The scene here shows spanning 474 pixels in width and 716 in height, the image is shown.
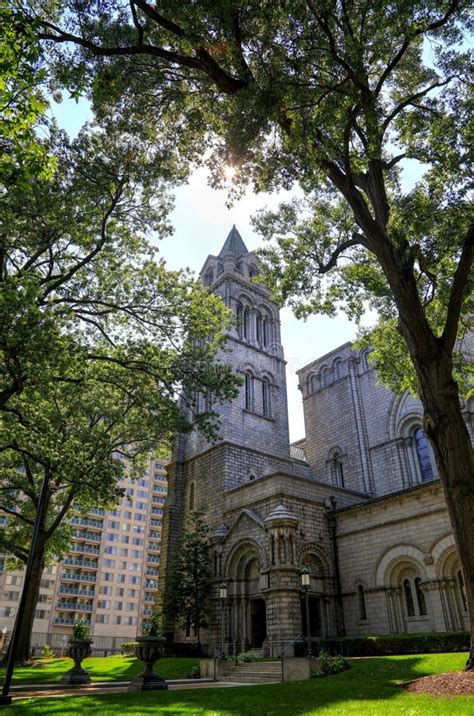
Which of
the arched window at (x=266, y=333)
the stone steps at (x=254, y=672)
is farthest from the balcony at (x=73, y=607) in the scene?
the stone steps at (x=254, y=672)

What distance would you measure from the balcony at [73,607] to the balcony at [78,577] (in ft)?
8.63

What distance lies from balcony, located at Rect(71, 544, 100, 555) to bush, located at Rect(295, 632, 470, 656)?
5018cm

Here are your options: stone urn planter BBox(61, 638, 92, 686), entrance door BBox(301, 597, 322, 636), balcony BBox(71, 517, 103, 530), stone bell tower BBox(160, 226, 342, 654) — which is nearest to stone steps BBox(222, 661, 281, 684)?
stone bell tower BBox(160, 226, 342, 654)

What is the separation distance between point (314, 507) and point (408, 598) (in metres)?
5.49

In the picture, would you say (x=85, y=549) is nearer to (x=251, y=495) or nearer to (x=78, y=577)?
(x=78, y=577)

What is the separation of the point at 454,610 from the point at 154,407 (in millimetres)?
13145

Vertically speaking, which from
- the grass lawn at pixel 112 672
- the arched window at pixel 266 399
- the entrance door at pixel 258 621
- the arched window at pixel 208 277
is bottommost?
the grass lawn at pixel 112 672

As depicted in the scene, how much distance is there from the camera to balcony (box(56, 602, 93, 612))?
59375 mm

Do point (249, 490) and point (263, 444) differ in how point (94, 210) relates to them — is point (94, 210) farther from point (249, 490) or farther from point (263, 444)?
point (263, 444)

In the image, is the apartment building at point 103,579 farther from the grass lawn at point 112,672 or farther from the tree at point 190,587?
the grass lawn at point 112,672

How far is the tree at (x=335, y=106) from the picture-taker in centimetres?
1120

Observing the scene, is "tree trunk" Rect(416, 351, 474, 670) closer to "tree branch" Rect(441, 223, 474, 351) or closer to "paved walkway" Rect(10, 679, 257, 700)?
"tree branch" Rect(441, 223, 474, 351)

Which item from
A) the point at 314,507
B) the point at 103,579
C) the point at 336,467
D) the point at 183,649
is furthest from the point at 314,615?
the point at 103,579

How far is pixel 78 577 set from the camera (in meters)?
61.8
